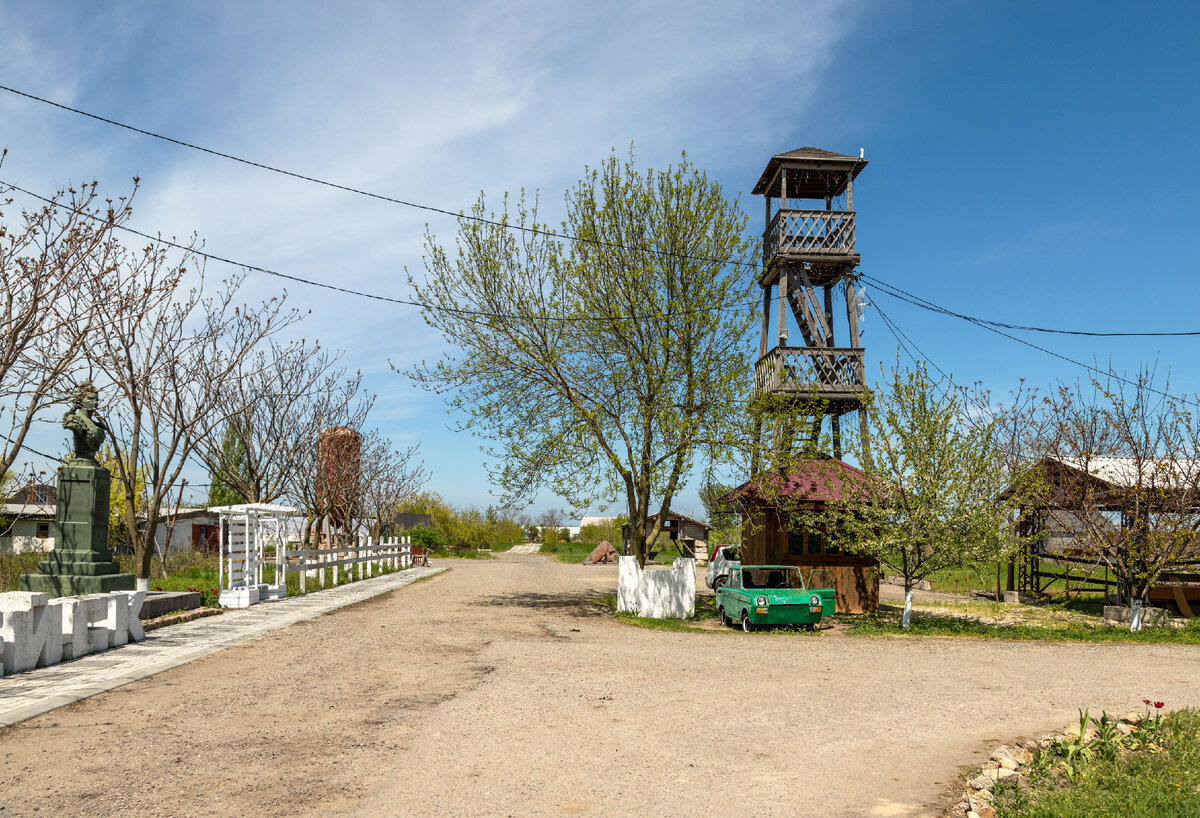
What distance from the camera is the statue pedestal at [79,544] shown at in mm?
13039

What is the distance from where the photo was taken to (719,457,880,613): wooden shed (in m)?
18.7

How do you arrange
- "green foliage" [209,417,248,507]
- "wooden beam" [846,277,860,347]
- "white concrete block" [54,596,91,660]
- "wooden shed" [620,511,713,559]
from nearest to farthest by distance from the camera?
1. "white concrete block" [54,596,91,660]
2. "wooden beam" [846,277,860,347]
3. "green foliage" [209,417,248,507]
4. "wooden shed" [620,511,713,559]

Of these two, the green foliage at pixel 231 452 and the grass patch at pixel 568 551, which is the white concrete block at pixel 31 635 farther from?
the grass patch at pixel 568 551

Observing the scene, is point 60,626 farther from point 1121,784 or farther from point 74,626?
point 1121,784

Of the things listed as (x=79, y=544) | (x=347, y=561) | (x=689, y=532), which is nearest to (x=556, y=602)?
(x=347, y=561)

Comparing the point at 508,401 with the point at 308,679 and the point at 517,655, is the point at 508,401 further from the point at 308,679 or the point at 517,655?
the point at 308,679

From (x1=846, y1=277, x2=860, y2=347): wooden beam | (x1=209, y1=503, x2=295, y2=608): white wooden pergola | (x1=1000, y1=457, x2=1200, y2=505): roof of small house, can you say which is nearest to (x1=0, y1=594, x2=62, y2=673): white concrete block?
(x1=209, y1=503, x2=295, y2=608): white wooden pergola

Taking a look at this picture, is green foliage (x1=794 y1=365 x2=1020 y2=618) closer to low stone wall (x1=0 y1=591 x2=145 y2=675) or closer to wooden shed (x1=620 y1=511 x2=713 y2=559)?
low stone wall (x1=0 y1=591 x2=145 y2=675)

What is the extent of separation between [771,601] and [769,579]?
1.24 m

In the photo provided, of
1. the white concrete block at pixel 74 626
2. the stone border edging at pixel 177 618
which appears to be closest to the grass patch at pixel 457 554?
the stone border edging at pixel 177 618

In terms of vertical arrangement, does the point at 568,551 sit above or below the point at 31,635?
below

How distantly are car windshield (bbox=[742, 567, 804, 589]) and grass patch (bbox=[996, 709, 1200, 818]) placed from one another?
980 centimetres

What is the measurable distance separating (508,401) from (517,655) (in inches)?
314

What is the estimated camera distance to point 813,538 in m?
19.4
